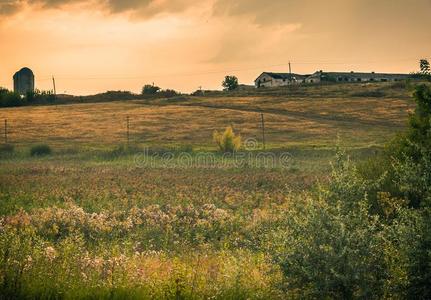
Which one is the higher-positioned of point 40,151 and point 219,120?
point 219,120

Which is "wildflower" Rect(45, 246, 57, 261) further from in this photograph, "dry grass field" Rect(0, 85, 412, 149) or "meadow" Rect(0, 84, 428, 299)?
"dry grass field" Rect(0, 85, 412, 149)

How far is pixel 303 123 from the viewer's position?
213ft

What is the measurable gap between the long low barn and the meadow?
69.4 meters

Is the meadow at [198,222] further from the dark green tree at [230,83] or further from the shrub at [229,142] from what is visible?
the dark green tree at [230,83]

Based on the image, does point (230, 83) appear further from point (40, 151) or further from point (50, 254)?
point (50, 254)

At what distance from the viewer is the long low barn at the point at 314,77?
427 ft

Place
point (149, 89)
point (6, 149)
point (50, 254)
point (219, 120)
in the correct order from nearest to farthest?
point (50, 254) → point (6, 149) → point (219, 120) → point (149, 89)

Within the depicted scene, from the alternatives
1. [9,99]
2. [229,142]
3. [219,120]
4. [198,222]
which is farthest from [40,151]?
[9,99]

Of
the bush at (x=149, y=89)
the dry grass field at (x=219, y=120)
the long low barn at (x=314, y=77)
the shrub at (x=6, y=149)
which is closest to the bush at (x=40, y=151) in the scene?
the shrub at (x=6, y=149)

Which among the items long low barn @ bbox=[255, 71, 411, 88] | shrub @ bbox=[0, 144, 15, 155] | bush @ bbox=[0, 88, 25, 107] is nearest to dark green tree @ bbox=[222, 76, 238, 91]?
long low barn @ bbox=[255, 71, 411, 88]

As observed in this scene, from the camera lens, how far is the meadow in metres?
8.07

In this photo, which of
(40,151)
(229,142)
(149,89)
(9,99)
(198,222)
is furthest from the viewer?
(149,89)

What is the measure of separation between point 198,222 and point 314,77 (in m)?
120

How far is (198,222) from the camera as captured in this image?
1662 centimetres
